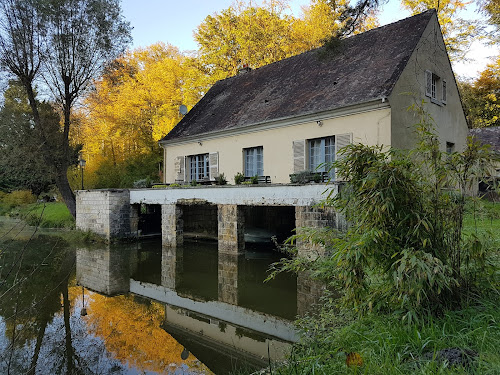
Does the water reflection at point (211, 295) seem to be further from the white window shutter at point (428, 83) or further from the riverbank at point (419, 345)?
the white window shutter at point (428, 83)

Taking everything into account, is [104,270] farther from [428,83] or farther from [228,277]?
[428,83]

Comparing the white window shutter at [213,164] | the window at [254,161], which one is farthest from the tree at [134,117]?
the window at [254,161]

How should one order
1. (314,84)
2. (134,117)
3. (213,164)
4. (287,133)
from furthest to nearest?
(134,117), (213,164), (314,84), (287,133)

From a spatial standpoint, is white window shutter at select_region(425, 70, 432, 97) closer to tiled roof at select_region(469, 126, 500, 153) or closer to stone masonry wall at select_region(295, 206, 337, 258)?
stone masonry wall at select_region(295, 206, 337, 258)

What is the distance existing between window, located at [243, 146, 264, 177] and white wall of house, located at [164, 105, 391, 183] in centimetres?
20

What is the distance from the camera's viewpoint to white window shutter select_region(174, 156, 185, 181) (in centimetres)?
1691

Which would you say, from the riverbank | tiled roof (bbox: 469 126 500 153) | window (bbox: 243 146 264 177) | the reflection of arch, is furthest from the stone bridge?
tiled roof (bbox: 469 126 500 153)

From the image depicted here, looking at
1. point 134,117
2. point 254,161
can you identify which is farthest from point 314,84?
point 134,117

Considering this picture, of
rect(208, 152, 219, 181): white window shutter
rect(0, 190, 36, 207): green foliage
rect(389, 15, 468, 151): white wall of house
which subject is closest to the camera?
rect(389, 15, 468, 151): white wall of house

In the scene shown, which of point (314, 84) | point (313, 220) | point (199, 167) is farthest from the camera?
point (199, 167)

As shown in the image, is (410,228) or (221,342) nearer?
(410,228)

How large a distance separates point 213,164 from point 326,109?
556 centimetres

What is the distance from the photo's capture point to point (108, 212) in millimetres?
14477

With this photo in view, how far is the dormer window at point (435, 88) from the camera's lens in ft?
41.4
